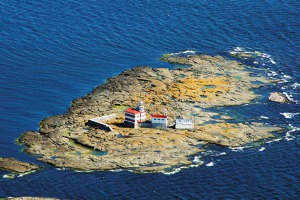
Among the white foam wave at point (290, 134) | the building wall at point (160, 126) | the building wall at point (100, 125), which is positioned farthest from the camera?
the building wall at point (160, 126)

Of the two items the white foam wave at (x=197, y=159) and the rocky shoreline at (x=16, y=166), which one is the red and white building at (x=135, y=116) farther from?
the rocky shoreline at (x=16, y=166)

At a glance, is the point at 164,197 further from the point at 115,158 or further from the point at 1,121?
the point at 1,121

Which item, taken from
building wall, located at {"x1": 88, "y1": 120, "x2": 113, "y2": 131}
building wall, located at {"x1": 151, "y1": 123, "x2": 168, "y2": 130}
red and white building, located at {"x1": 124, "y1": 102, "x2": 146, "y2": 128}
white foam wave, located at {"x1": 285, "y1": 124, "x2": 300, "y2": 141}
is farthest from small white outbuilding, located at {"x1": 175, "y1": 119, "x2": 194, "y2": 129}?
white foam wave, located at {"x1": 285, "y1": 124, "x2": 300, "y2": 141}

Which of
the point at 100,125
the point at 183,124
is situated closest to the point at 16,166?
the point at 100,125

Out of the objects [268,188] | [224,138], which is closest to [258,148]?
[224,138]

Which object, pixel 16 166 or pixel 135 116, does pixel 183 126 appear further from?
pixel 16 166

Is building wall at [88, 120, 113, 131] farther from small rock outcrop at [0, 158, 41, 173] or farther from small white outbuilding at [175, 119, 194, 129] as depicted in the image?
small rock outcrop at [0, 158, 41, 173]

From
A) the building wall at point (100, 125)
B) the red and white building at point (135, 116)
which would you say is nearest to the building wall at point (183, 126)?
the red and white building at point (135, 116)
